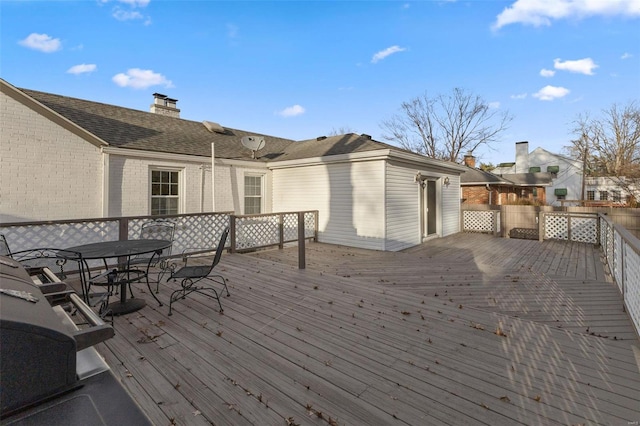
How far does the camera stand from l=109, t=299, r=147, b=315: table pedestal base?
12.2 feet

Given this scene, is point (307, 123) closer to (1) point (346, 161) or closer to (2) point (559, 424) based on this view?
(1) point (346, 161)

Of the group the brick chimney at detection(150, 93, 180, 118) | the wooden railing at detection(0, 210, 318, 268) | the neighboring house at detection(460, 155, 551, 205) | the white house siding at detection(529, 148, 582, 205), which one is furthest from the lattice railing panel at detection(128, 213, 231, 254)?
the white house siding at detection(529, 148, 582, 205)

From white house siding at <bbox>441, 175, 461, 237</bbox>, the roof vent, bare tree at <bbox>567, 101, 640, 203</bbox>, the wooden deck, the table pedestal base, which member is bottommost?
the wooden deck

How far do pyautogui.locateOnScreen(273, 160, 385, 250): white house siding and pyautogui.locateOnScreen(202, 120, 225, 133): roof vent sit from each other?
10.7 feet

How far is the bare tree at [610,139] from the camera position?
74.5 ft

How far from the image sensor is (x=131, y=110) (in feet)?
30.9

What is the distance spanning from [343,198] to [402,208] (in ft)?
5.91

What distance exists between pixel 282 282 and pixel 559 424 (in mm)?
3874

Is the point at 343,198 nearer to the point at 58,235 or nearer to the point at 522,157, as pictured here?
the point at 58,235

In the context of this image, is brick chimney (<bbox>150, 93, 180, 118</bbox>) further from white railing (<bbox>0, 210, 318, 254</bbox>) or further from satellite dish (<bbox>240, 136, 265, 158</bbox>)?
white railing (<bbox>0, 210, 318, 254</bbox>)

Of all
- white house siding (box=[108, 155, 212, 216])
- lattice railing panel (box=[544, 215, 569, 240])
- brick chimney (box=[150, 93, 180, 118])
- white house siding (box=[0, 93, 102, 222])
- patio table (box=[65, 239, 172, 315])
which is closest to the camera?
patio table (box=[65, 239, 172, 315])

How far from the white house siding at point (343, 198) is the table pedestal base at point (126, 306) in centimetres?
580

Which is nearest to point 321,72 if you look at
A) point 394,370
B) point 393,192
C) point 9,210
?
point 393,192

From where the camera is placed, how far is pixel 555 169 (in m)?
29.9
